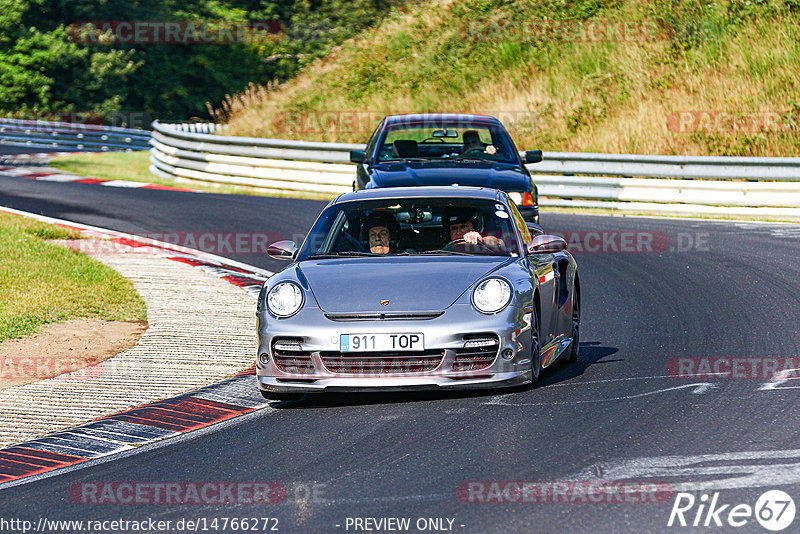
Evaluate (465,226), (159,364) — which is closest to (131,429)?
(159,364)

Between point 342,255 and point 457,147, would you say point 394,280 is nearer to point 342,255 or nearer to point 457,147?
point 342,255

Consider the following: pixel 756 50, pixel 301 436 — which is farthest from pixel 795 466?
pixel 756 50

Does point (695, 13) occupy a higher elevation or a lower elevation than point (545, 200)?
higher

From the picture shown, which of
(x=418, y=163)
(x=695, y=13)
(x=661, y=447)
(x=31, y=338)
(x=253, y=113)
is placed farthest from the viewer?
(x=253, y=113)

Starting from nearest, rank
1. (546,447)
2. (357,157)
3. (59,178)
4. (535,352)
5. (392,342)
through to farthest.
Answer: (546,447) → (392,342) → (535,352) → (357,157) → (59,178)

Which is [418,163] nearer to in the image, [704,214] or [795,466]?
[704,214]

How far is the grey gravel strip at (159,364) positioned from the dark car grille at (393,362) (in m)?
1.27

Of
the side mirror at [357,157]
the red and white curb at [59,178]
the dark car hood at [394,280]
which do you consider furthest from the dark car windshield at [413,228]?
the red and white curb at [59,178]

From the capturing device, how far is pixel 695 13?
97.2ft

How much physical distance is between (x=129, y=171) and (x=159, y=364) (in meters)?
21.2

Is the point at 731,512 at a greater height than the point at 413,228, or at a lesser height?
lesser

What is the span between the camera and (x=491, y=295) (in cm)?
773

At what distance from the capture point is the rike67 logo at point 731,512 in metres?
5.11

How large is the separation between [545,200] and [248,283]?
898cm
